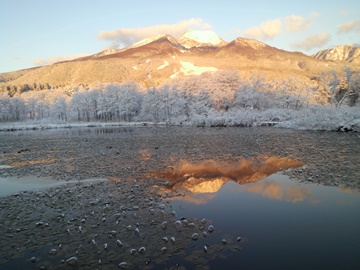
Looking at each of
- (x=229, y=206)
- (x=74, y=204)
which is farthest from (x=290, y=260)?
(x=74, y=204)

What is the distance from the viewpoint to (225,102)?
87562mm

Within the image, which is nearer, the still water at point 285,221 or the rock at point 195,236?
the still water at point 285,221

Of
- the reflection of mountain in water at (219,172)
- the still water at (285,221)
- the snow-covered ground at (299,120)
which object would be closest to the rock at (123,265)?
the still water at (285,221)

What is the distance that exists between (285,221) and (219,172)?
7.43 meters

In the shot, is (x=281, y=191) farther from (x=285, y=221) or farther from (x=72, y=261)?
(x=72, y=261)

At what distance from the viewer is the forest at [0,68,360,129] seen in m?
67.9

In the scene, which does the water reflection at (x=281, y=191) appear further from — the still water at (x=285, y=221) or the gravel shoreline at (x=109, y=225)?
the gravel shoreline at (x=109, y=225)

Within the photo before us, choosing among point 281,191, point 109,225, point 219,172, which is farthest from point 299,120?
point 109,225

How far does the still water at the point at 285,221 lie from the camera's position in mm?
6496

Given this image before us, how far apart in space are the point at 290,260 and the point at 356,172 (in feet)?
38.2

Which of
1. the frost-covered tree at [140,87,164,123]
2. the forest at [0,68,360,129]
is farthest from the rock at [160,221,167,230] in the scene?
the frost-covered tree at [140,87,164,123]

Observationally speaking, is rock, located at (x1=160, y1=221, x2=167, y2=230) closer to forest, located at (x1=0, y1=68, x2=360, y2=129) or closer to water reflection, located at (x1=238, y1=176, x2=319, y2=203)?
water reflection, located at (x1=238, y1=176, x2=319, y2=203)

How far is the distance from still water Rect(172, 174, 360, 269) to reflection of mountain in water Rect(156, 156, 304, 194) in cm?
86

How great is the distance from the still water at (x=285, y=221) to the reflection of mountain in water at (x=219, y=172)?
86 centimetres
